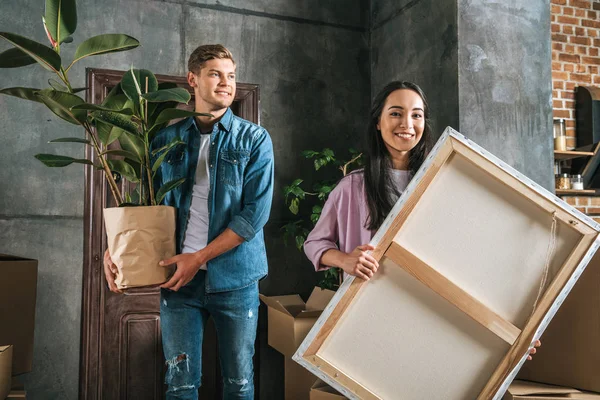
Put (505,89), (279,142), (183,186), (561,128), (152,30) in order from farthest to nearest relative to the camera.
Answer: (561,128) → (279,142) → (152,30) → (505,89) → (183,186)

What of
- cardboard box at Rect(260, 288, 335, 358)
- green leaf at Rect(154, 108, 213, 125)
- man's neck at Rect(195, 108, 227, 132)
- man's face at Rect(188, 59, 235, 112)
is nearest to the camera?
green leaf at Rect(154, 108, 213, 125)

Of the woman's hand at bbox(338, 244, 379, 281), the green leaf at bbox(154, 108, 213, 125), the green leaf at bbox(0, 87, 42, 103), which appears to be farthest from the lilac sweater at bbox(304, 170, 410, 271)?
the green leaf at bbox(0, 87, 42, 103)

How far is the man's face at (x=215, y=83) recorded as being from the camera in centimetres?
169

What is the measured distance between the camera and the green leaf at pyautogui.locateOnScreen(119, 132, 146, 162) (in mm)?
1657

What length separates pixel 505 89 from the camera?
2.71 m

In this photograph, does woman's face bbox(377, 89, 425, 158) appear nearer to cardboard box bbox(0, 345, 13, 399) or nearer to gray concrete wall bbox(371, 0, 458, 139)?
gray concrete wall bbox(371, 0, 458, 139)

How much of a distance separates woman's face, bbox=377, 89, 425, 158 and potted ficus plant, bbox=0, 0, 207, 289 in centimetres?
59

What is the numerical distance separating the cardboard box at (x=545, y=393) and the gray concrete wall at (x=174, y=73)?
5.43ft

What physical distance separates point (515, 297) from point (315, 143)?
2213 millimetres

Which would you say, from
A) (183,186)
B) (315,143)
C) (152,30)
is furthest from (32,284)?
(315,143)

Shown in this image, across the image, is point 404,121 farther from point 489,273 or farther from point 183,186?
point 183,186

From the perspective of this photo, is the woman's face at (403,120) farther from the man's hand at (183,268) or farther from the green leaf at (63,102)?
the green leaf at (63,102)

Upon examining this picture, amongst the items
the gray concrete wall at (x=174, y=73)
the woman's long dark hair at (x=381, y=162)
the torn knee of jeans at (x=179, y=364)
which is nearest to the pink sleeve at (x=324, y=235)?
the woman's long dark hair at (x=381, y=162)

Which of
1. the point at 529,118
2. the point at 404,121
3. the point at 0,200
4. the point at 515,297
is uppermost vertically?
the point at 529,118
